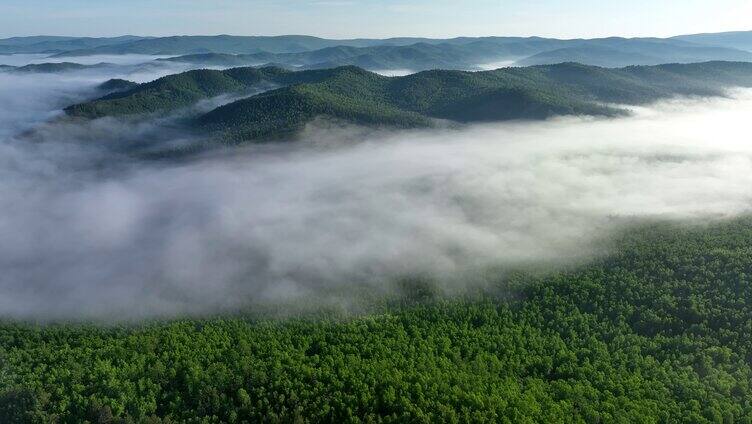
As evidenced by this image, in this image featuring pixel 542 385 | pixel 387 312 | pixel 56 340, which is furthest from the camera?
pixel 387 312

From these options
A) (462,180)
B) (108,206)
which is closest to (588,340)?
(462,180)

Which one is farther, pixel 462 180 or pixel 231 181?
pixel 231 181

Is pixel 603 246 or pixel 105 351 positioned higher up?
pixel 603 246

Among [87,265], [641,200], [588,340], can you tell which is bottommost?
[87,265]

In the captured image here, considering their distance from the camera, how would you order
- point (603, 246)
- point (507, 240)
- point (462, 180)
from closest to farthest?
1. point (603, 246)
2. point (507, 240)
3. point (462, 180)

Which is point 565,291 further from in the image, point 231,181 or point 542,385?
point 231,181

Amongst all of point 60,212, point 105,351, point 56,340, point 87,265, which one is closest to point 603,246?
point 105,351
